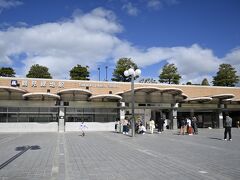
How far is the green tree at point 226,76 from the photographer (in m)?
72.3

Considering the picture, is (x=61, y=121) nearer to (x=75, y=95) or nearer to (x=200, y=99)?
(x=75, y=95)

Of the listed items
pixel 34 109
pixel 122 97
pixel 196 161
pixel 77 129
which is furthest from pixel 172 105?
pixel 196 161

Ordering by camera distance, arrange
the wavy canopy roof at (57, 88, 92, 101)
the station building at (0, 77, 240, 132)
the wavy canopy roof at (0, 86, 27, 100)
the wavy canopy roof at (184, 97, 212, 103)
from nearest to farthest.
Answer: the wavy canopy roof at (0, 86, 27, 100)
the station building at (0, 77, 240, 132)
the wavy canopy roof at (57, 88, 92, 101)
the wavy canopy roof at (184, 97, 212, 103)

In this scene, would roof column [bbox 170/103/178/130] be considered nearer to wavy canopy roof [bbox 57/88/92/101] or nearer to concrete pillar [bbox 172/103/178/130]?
concrete pillar [bbox 172/103/178/130]

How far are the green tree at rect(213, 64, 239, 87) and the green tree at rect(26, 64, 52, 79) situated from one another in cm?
4245

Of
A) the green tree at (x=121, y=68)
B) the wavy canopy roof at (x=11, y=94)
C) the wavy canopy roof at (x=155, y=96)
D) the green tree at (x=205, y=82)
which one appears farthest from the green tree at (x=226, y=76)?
the wavy canopy roof at (x=11, y=94)

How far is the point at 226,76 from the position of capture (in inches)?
2874

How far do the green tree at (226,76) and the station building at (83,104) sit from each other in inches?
1289

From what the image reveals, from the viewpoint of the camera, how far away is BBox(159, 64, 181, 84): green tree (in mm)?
69000

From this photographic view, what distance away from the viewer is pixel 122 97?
36938 mm

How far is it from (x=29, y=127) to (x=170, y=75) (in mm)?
42426

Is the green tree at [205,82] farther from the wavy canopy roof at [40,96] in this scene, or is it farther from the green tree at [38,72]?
the wavy canopy roof at [40,96]

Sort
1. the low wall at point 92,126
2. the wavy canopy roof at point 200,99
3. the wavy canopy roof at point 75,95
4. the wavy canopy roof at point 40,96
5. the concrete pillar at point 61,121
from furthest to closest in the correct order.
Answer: the wavy canopy roof at point 200,99 → the low wall at point 92,126 → the wavy canopy roof at point 75,95 → the concrete pillar at point 61,121 → the wavy canopy roof at point 40,96

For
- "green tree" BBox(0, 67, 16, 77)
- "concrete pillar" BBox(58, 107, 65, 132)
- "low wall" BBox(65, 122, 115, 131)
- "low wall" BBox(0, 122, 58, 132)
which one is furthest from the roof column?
"green tree" BBox(0, 67, 16, 77)
